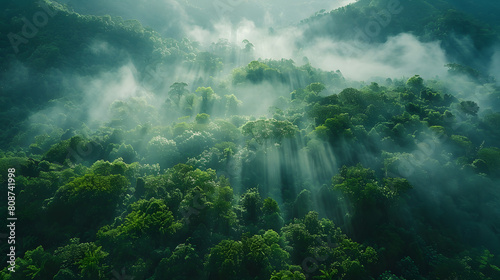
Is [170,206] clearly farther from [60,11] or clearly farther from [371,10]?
[371,10]

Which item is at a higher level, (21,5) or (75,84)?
(21,5)

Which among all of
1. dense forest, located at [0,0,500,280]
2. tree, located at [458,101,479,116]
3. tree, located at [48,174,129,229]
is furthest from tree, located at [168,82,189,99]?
tree, located at [458,101,479,116]

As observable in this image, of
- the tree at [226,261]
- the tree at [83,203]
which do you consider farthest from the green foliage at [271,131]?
the tree at [83,203]

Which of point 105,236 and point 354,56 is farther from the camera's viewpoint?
point 354,56

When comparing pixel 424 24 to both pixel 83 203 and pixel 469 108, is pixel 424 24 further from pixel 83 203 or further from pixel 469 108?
pixel 83 203

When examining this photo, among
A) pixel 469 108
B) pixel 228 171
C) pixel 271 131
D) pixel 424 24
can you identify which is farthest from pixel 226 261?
pixel 424 24

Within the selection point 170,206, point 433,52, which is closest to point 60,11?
point 170,206

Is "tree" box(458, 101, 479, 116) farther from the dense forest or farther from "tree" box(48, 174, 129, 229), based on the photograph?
"tree" box(48, 174, 129, 229)

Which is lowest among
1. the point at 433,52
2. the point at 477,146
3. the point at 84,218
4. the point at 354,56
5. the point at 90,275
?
the point at 90,275
